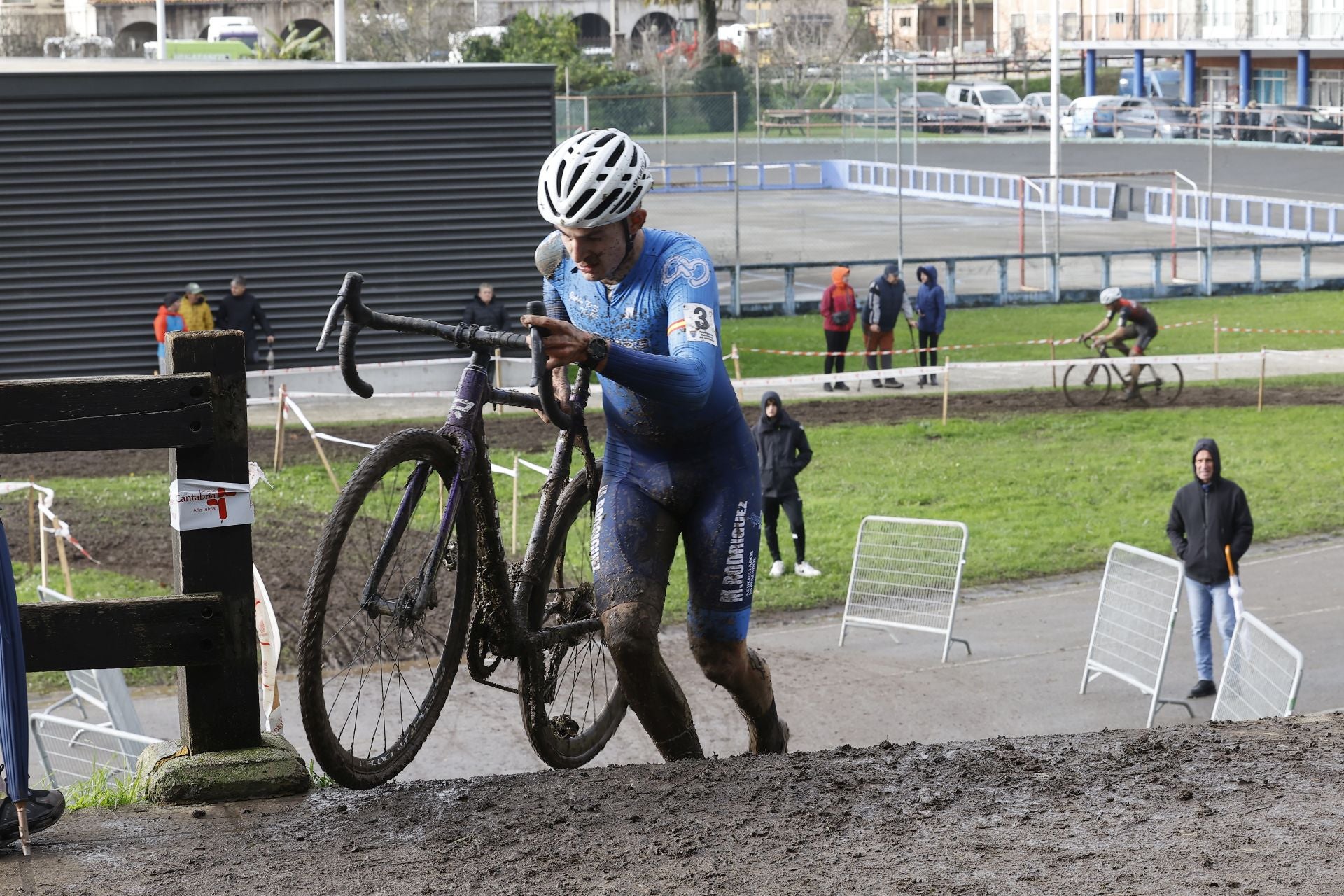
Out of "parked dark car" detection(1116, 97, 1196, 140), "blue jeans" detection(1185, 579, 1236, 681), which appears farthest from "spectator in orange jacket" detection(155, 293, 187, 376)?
"parked dark car" detection(1116, 97, 1196, 140)

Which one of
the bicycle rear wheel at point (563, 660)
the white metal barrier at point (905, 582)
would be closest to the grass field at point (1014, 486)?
the white metal barrier at point (905, 582)

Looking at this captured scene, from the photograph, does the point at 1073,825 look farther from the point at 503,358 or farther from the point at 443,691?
the point at 503,358

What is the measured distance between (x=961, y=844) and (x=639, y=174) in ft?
7.19

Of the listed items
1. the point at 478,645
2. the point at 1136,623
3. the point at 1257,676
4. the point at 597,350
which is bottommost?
the point at 1136,623

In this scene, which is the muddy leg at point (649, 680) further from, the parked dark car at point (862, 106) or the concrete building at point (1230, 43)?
the concrete building at point (1230, 43)

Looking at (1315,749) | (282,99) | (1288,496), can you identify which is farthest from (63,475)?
(1315,749)

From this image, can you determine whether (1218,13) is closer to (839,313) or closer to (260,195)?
Answer: (839,313)

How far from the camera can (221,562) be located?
187 inches

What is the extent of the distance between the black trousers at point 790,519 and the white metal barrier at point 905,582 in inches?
20.2

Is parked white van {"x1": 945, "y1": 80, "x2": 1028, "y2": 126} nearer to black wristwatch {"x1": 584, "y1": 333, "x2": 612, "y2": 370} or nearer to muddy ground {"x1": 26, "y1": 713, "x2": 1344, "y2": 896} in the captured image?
muddy ground {"x1": 26, "y1": 713, "x2": 1344, "y2": 896}

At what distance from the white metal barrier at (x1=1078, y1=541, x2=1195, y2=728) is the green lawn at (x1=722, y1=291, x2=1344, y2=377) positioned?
1312cm

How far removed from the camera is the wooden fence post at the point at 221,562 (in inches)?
185

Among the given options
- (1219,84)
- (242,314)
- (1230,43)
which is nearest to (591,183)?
(242,314)

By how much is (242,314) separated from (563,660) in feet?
58.6
